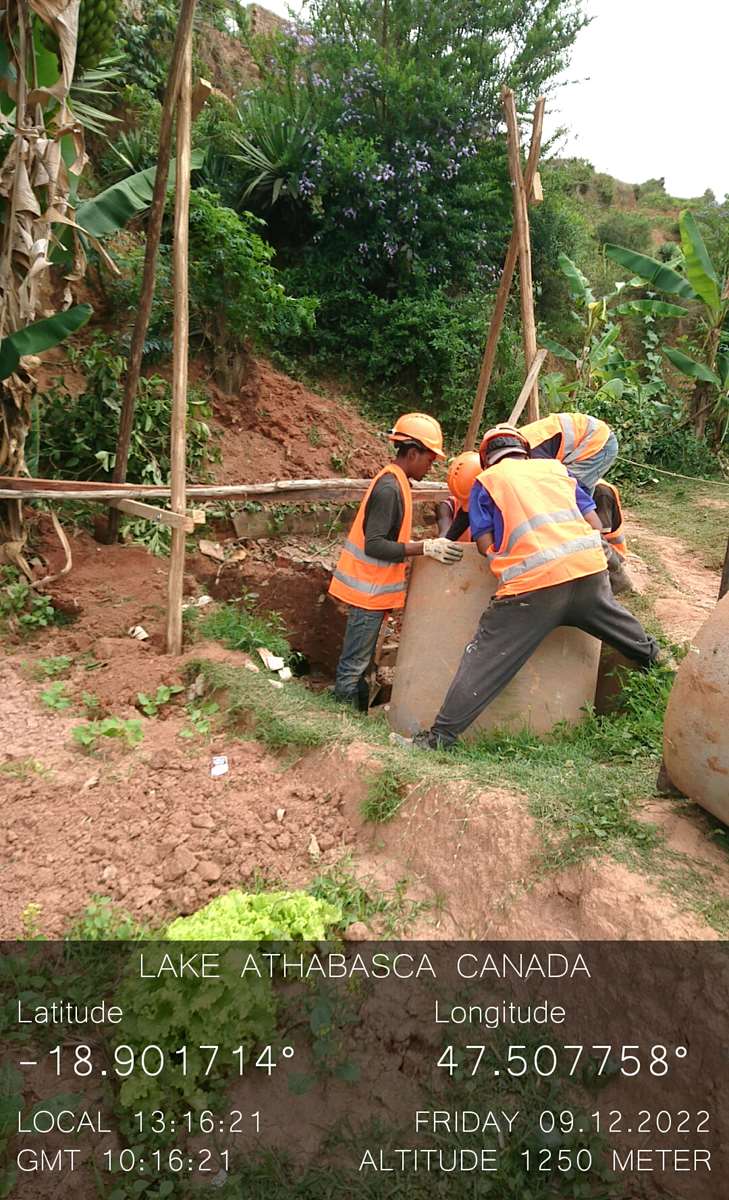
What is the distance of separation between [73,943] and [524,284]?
5427 mm

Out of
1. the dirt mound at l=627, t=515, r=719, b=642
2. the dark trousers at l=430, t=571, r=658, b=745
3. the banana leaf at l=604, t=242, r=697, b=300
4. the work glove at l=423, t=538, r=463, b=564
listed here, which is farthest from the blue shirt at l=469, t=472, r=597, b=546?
the banana leaf at l=604, t=242, r=697, b=300

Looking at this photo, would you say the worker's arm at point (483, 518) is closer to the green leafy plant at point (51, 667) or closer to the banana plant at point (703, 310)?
the green leafy plant at point (51, 667)

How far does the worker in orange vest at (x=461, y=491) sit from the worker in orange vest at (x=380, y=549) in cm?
17

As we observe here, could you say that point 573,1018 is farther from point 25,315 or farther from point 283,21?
point 283,21

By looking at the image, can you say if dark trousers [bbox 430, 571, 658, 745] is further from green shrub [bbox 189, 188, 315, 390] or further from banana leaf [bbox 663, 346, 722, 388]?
banana leaf [bbox 663, 346, 722, 388]

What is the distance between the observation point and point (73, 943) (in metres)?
2.48

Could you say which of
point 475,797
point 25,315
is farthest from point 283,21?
point 475,797

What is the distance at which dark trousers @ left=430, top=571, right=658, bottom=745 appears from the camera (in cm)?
352

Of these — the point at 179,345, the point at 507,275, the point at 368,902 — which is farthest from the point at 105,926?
the point at 507,275

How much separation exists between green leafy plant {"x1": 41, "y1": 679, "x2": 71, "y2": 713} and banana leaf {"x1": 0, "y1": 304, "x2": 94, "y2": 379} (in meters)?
2.05

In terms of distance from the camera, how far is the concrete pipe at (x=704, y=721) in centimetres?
240

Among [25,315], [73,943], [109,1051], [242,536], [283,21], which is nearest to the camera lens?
[109,1051]

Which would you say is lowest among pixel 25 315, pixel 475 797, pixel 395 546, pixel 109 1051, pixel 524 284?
pixel 109 1051

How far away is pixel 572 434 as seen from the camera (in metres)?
4.30
